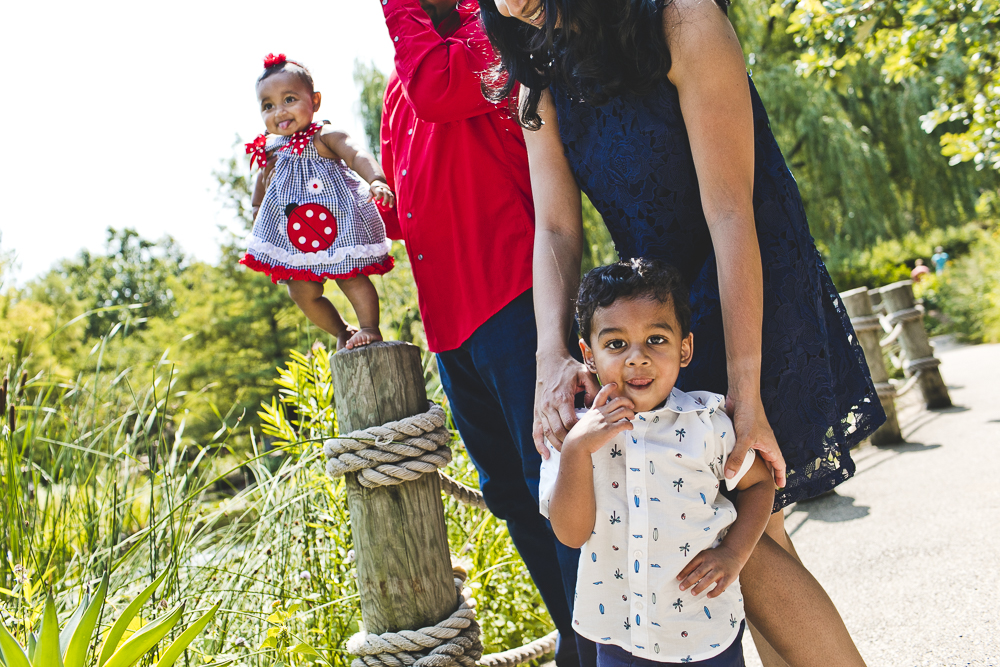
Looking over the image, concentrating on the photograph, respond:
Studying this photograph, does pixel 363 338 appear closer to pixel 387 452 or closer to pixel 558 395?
pixel 387 452

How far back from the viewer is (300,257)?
2.03 metres

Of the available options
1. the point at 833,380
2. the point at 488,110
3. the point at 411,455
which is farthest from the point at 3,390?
the point at 833,380

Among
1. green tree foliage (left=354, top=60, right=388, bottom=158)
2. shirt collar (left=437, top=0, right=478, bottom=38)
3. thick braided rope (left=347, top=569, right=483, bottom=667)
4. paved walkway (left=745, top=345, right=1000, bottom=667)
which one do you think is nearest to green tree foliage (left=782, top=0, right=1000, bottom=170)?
paved walkway (left=745, top=345, right=1000, bottom=667)

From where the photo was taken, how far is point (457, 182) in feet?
5.57

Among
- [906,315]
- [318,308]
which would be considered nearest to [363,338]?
[318,308]

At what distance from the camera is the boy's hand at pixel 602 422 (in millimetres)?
1131

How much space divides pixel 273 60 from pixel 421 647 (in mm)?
1748

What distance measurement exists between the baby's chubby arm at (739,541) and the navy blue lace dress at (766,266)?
0.13 metres

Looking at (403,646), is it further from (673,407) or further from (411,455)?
(673,407)

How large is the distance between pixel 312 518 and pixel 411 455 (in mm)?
1072

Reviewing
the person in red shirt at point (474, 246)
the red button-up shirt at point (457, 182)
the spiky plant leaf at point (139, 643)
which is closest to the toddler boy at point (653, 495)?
the person in red shirt at point (474, 246)

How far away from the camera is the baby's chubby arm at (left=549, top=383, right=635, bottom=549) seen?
3.72 feet

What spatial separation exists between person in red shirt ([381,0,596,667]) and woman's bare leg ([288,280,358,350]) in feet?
1.37

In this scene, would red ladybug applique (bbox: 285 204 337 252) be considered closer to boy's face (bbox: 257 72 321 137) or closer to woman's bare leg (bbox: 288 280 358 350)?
woman's bare leg (bbox: 288 280 358 350)
